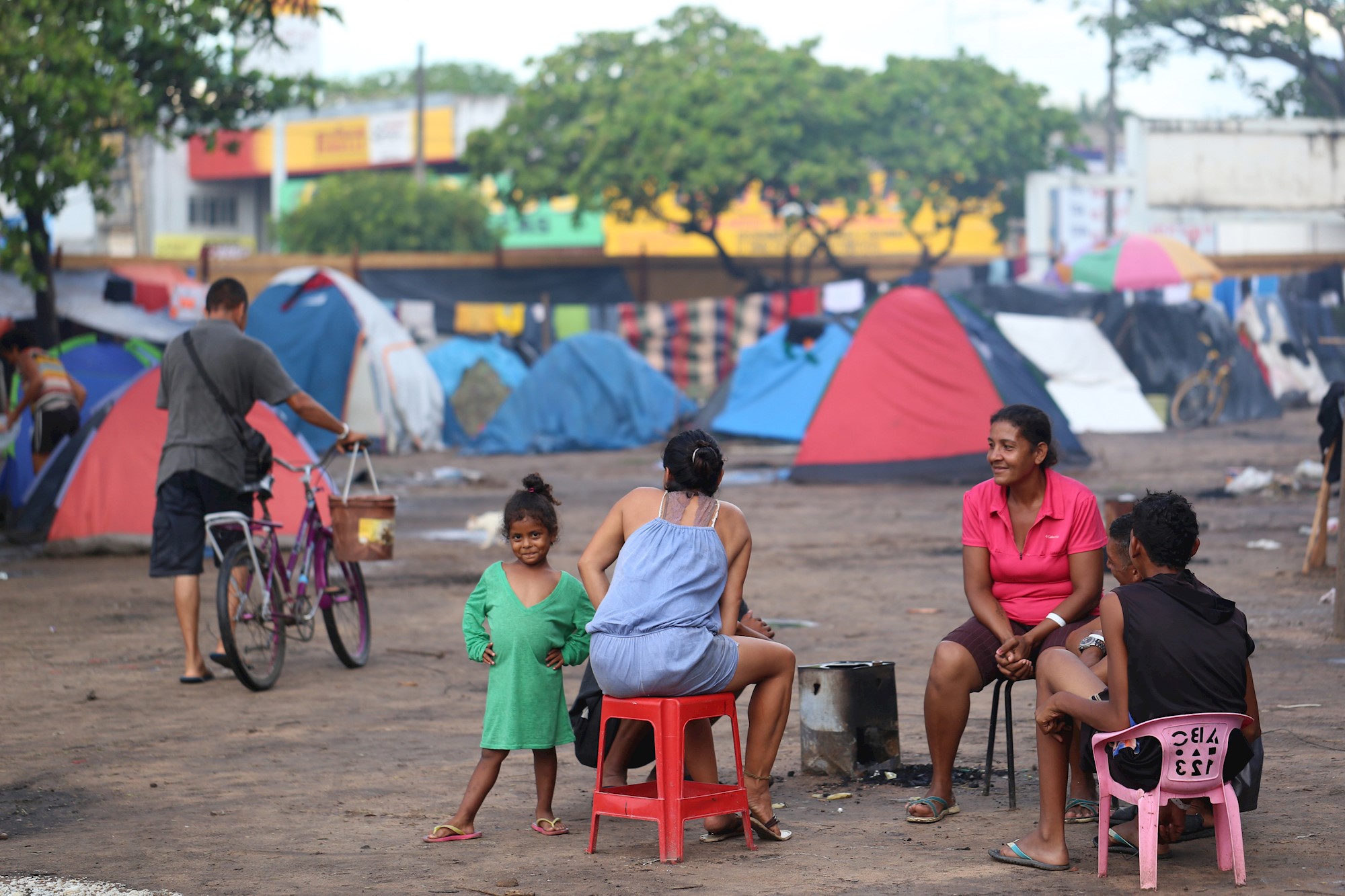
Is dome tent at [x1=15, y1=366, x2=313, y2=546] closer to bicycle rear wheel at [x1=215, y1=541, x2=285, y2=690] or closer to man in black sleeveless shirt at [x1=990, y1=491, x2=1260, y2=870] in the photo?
bicycle rear wheel at [x1=215, y1=541, x2=285, y2=690]

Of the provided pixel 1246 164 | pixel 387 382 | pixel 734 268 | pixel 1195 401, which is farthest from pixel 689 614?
pixel 734 268

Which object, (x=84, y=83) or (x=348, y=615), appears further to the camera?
(x=84, y=83)

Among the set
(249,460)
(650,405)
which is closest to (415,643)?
(249,460)

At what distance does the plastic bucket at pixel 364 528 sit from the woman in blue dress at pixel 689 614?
2412mm

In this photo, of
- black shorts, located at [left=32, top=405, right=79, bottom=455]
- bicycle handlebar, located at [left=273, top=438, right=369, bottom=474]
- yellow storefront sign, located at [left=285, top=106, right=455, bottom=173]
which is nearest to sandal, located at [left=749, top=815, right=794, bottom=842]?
bicycle handlebar, located at [left=273, top=438, right=369, bottom=474]

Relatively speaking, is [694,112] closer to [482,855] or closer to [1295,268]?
[1295,268]

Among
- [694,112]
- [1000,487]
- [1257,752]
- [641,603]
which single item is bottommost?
[1257,752]

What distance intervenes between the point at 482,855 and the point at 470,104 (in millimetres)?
43424

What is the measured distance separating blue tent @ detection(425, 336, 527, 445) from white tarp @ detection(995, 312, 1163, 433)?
7.88 m

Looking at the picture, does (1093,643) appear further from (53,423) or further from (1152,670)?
(53,423)

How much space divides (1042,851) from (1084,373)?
21063mm

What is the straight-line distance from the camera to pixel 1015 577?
196 inches

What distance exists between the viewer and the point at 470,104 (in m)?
46.1

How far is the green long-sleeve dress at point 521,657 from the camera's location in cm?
480
